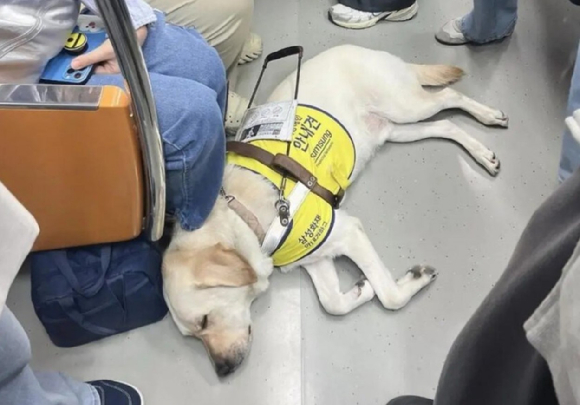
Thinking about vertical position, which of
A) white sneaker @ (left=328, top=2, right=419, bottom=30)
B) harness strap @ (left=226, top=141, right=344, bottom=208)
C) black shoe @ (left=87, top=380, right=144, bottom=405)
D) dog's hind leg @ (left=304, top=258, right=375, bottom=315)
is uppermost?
harness strap @ (left=226, top=141, right=344, bottom=208)

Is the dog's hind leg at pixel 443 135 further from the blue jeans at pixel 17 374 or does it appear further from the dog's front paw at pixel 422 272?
the blue jeans at pixel 17 374

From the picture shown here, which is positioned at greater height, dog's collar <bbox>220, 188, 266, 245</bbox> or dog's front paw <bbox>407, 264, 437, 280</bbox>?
dog's collar <bbox>220, 188, 266, 245</bbox>

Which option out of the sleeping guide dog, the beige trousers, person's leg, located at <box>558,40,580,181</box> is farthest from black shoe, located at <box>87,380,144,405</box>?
person's leg, located at <box>558,40,580,181</box>

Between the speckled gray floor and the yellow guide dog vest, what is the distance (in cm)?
15

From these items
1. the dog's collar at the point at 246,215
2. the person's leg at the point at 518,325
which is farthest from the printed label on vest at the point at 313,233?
the person's leg at the point at 518,325

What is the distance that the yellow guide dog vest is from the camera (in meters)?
1.55

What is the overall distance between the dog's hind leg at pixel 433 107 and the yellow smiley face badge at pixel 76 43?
36.3 inches

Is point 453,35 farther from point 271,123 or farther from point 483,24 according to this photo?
point 271,123

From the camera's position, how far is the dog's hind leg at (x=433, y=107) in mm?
1882

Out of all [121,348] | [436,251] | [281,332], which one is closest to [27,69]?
[121,348]

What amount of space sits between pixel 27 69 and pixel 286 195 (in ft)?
2.23

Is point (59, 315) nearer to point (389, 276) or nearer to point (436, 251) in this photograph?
point (389, 276)

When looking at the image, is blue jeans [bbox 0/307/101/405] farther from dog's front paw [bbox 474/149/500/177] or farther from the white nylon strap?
dog's front paw [bbox 474/149/500/177]

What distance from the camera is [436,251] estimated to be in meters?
1.70
